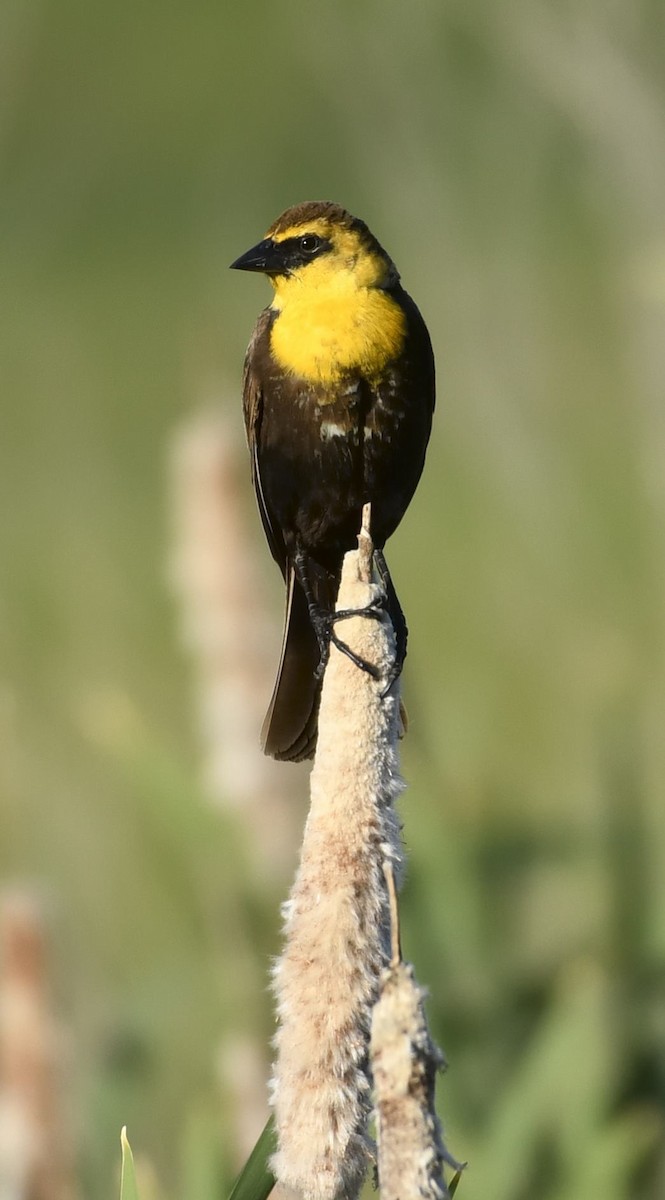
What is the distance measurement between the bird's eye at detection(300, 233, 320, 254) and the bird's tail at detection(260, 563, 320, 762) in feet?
1.19

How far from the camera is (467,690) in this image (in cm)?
401

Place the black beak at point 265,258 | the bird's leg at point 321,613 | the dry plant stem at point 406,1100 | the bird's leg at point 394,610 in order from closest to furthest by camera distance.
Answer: the dry plant stem at point 406,1100, the bird's leg at point 321,613, the bird's leg at point 394,610, the black beak at point 265,258

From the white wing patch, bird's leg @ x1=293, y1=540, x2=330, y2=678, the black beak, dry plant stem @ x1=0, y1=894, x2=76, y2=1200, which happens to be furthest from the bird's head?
dry plant stem @ x1=0, y1=894, x2=76, y2=1200

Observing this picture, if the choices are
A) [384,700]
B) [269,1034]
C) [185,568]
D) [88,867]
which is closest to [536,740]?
[88,867]

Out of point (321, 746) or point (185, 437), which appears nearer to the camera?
point (321, 746)

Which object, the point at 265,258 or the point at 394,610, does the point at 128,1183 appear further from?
the point at 265,258

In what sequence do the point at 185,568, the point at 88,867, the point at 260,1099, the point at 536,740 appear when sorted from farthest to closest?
1. the point at 536,740
2. the point at 88,867
3. the point at 185,568
4. the point at 260,1099

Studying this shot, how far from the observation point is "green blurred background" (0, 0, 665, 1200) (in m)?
2.08

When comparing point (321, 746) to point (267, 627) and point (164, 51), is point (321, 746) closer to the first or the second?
point (267, 627)

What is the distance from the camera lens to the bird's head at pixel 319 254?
1917 millimetres

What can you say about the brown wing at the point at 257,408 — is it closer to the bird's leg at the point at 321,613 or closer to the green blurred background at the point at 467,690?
the bird's leg at the point at 321,613

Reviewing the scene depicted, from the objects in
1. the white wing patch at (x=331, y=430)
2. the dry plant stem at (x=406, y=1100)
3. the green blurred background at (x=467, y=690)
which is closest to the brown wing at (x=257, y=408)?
the white wing patch at (x=331, y=430)

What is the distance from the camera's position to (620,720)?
230 centimetres

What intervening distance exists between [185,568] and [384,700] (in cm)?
120
